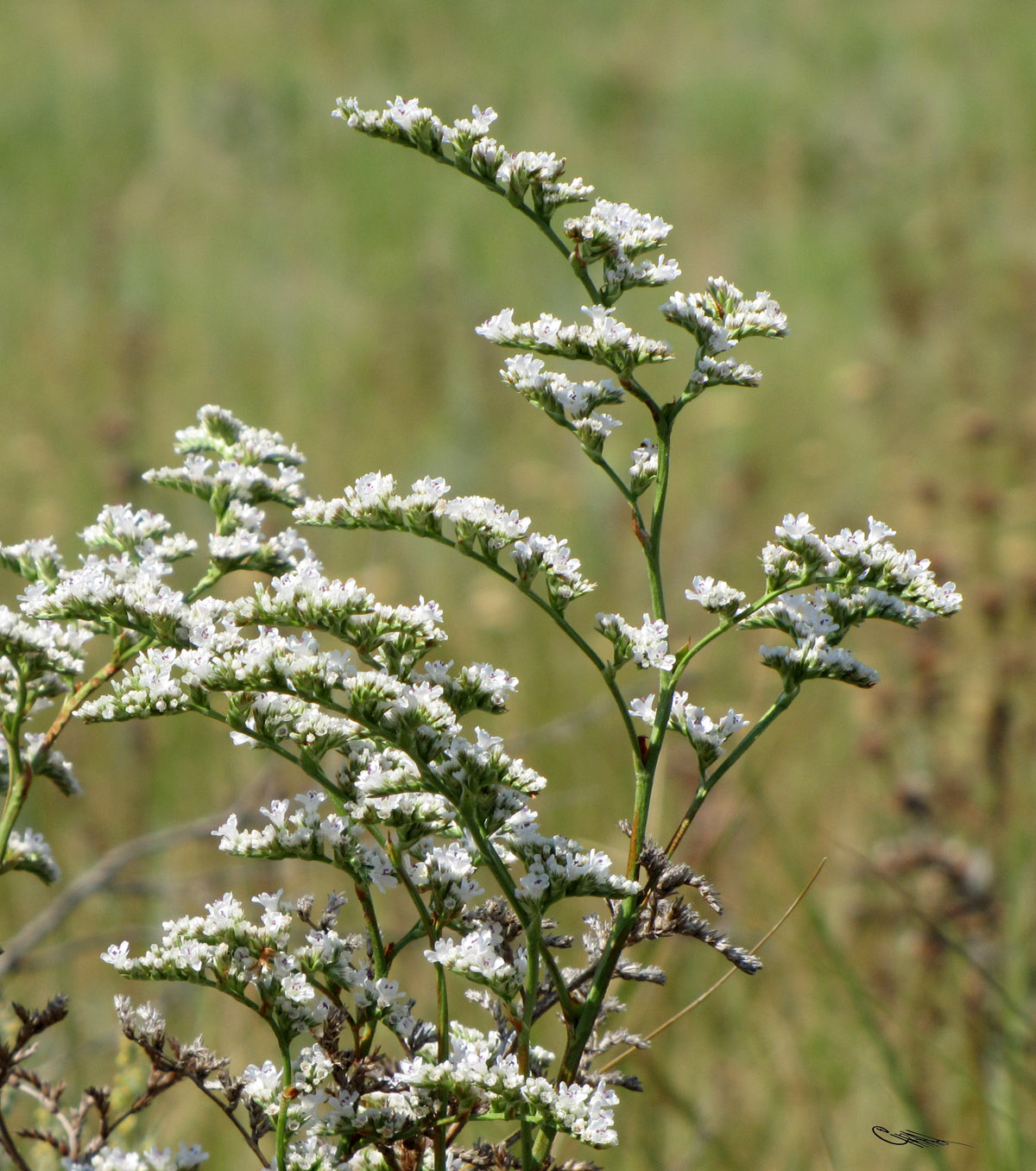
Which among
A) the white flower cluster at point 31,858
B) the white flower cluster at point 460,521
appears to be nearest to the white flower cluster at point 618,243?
the white flower cluster at point 460,521

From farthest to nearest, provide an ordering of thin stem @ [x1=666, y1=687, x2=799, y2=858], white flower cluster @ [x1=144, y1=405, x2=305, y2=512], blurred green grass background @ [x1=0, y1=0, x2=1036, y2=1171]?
blurred green grass background @ [x1=0, y1=0, x2=1036, y2=1171] → white flower cluster @ [x1=144, y1=405, x2=305, y2=512] → thin stem @ [x1=666, y1=687, x2=799, y2=858]

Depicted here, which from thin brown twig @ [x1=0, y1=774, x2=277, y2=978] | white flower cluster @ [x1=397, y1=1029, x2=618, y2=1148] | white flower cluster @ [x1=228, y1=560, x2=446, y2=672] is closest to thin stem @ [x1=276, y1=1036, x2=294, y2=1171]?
white flower cluster @ [x1=397, y1=1029, x2=618, y2=1148]

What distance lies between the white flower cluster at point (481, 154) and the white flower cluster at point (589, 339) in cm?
18

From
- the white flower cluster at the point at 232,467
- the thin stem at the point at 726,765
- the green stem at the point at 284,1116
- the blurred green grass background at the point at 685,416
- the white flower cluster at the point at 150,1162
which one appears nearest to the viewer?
the white flower cluster at the point at 150,1162

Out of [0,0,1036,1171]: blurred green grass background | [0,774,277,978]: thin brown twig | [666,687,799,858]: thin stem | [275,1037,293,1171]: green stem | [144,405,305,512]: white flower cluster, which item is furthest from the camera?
[0,0,1036,1171]: blurred green grass background

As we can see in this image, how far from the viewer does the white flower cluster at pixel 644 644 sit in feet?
4.70

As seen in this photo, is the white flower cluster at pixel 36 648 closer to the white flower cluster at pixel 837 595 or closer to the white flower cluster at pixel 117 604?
the white flower cluster at pixel 117 604

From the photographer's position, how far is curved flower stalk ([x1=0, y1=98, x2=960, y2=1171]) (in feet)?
4.44

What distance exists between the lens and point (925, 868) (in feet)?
14.7

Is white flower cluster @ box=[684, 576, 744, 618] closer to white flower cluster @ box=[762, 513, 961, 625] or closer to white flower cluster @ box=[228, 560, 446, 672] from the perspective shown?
white flower cluster @ box=[762, 513, 961, 625]

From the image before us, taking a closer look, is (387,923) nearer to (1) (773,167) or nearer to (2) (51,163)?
(1) (773,167)

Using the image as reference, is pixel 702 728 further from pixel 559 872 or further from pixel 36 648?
pixel 36 648

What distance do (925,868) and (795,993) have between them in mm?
868

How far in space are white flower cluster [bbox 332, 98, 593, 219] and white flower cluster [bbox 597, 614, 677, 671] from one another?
590mm
